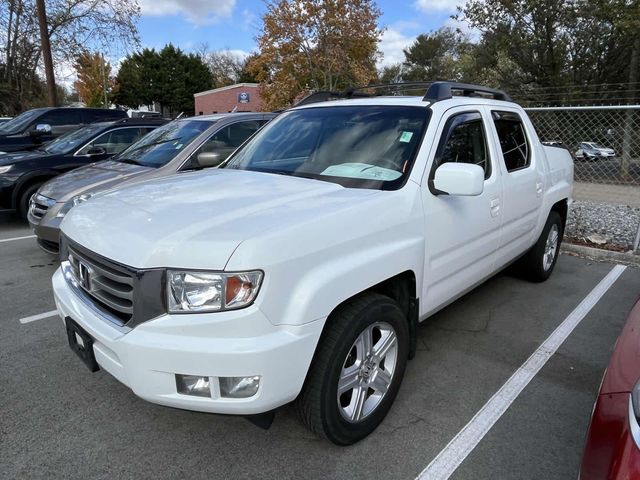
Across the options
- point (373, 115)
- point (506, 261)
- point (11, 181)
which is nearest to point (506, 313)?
point (506, 261)

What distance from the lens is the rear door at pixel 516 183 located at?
374 cm

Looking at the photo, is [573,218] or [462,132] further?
[573,218]

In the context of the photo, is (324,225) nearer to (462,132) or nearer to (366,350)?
(366,350)

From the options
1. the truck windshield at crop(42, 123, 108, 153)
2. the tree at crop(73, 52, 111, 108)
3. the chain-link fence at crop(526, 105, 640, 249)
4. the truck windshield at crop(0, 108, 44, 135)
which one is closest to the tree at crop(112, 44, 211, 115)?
the tree at crop(73, 52, 111, 108)

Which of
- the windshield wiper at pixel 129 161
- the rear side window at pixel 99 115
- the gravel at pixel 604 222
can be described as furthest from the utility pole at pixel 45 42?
the gravel at pixel 604 222

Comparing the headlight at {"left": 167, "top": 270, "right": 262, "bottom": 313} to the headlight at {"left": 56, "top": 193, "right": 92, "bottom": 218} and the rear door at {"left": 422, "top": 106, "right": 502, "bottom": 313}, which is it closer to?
the rear door at {"left": 422, "top": 106, "right": 502, "bottom": 313}

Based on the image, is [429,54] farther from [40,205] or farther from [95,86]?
[40,205]

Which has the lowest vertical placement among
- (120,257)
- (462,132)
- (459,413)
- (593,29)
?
(459,413)

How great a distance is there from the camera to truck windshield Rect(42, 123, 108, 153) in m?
7.80

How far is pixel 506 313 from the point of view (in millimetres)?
4234

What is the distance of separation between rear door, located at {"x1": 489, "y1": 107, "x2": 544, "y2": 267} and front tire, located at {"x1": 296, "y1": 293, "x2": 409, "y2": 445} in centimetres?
160

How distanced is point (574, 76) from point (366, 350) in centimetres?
2054

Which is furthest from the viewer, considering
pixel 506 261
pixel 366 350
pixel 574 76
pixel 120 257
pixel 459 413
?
pixel 574 76

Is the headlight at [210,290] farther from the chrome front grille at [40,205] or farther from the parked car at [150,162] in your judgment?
the chrome front grille at [40,205]
